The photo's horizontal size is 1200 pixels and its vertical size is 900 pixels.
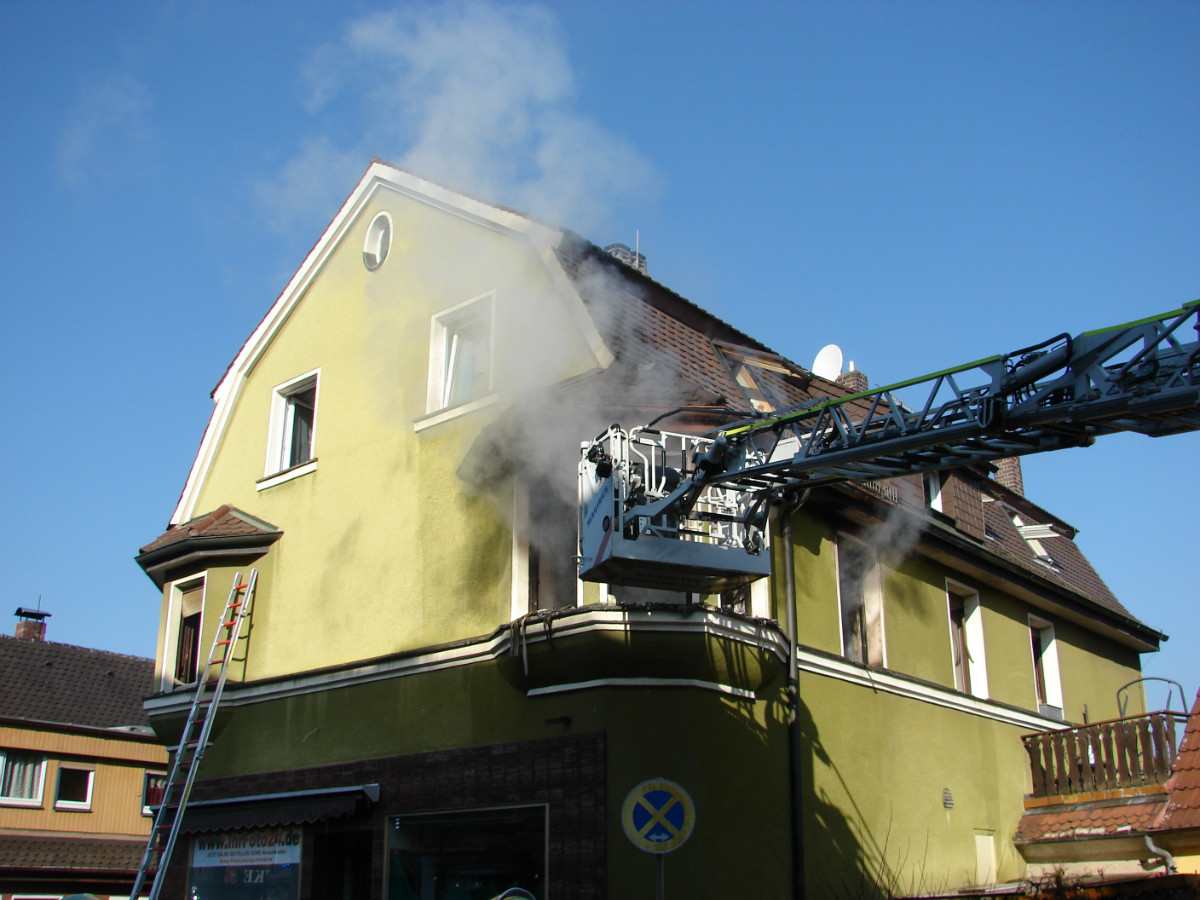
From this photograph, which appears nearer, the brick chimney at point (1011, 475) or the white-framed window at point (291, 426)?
the white-framed window at point (291, 426)

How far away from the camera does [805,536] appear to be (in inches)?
509

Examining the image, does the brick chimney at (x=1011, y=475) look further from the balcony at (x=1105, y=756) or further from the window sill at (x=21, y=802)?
the window sill at (x=21, y=802)

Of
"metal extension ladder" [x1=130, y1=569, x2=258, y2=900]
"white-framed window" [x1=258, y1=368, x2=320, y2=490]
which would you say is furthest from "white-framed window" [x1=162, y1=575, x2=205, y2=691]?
"white-framed window" [x1=258, y1=368, x2=320, y2=490]

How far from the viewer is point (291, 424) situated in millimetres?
16062

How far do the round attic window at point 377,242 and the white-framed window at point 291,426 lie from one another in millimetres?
1624

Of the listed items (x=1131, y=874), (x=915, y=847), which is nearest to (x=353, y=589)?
(x=915, y=847)

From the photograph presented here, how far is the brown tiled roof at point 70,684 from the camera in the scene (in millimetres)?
25984

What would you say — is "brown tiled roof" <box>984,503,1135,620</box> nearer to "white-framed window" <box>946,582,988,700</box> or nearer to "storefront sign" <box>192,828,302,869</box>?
"white-framed window" <box>946,582,988,700</box>

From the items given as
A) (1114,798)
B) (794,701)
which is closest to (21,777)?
(794,701)

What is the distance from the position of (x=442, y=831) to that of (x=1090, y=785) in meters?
8.45

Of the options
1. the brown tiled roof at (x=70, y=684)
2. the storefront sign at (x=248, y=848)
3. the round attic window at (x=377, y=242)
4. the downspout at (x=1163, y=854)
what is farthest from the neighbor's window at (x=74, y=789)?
the downspout at (x=1163, y=854)

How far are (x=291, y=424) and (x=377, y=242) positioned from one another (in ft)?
9.06

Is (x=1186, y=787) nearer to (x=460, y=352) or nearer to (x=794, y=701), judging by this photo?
(x=794, y=701)

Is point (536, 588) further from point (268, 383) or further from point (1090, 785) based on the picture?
point (1090, 785)
